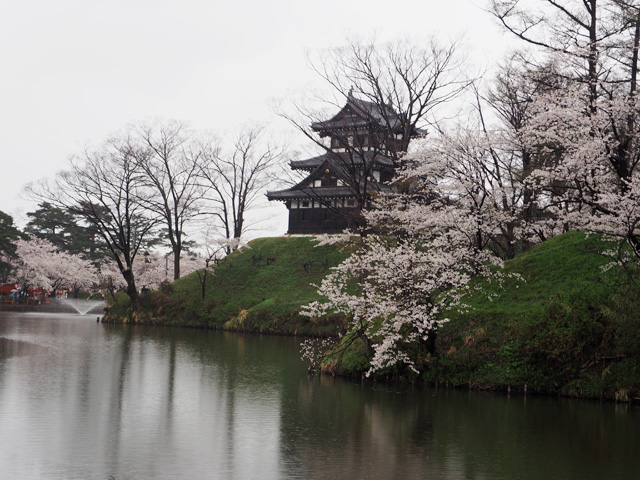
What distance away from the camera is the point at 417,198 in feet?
97.6

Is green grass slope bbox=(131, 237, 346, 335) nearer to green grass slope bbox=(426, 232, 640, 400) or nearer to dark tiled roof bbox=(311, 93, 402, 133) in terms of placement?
dark tiled roof bbox=(311, 93, 402, 133)

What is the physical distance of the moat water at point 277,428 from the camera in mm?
9602

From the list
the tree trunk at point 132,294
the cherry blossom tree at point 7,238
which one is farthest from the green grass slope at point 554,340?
the cherry blossom tree at point 7,238

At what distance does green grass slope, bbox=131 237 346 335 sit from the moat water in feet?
52.1

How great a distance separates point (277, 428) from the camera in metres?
12.5

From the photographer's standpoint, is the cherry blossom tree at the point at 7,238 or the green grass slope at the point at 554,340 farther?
the cherry blossom tree at the point at 7,238

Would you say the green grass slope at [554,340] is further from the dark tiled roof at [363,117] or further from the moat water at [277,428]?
the dark tiled roof at [363,117]

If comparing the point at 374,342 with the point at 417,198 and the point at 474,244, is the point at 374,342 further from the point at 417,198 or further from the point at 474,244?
the point at 417,198

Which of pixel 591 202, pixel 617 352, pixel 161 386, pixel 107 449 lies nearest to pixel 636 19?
pixel 591 202

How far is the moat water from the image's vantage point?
9.60 m

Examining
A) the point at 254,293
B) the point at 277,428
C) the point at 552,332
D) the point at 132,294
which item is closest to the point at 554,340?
the point at 552,332

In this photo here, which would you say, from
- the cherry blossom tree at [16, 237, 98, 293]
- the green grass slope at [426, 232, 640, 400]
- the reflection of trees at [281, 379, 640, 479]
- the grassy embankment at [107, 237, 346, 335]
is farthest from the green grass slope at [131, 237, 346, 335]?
the cherry blossom tree at [16, 237, 98, 293]

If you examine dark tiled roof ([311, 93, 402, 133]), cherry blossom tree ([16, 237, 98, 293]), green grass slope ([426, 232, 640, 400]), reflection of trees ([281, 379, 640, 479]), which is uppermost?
dark tiled roof ([311, 93, 402, 133])

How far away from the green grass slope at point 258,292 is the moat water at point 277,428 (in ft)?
52.1
